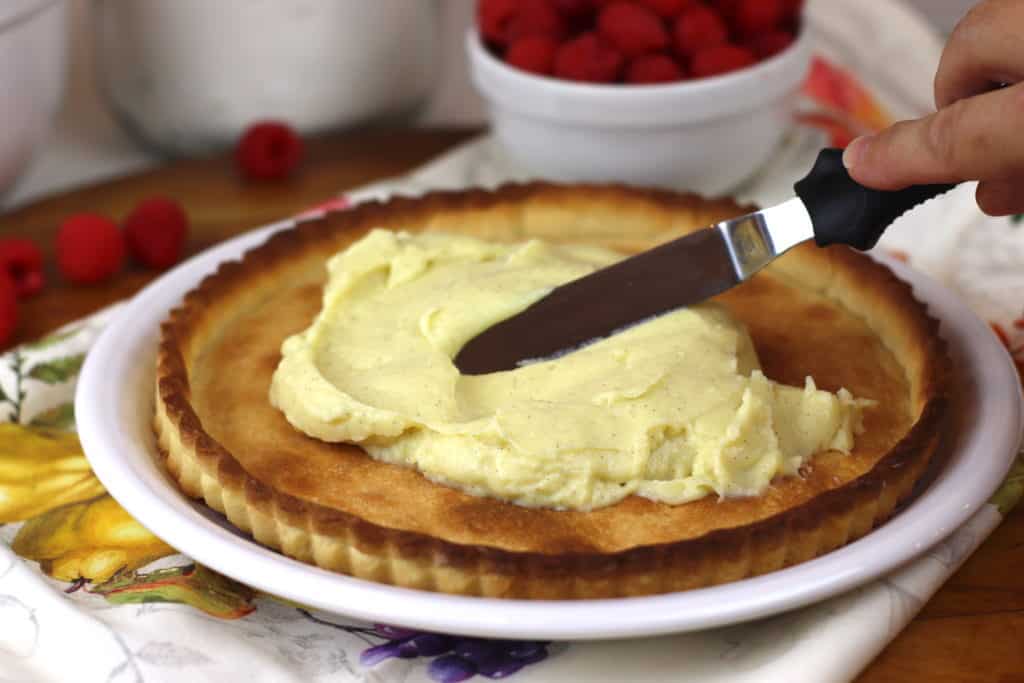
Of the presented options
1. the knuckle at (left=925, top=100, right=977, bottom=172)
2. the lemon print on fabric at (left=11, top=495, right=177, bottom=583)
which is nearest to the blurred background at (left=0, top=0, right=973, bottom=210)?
the lemon print on fabric at (left=11, top=495, right=177, bottom=583)

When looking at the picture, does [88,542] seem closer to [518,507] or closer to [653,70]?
[518,507]

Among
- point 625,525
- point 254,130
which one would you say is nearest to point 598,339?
point 625,525

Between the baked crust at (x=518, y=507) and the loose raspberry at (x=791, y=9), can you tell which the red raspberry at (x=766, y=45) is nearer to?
the loose raspberry at (x=791, y=9)

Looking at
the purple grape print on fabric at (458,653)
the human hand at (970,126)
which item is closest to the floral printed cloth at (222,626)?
the purple grape print on fabric at (458,653)

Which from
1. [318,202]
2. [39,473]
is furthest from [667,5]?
[39,473]

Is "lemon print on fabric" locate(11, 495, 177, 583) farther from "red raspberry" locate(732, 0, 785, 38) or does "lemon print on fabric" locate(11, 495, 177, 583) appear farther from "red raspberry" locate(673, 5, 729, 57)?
"red raspberry" locate(732, 0, 785, 38)

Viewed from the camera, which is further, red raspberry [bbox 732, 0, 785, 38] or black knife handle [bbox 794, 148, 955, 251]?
red raspberry [bbox 732, 0, 785, 38]
